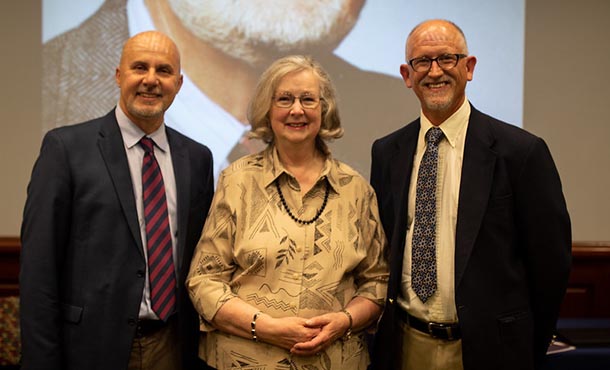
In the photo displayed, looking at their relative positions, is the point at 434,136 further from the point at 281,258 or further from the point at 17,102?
the point at 17,102

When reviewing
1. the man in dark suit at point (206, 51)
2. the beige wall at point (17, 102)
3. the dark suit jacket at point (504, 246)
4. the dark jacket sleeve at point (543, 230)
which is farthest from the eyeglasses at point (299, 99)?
the beige wall at point (17, 102)

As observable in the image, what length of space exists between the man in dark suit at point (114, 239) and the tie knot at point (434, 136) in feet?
2.69

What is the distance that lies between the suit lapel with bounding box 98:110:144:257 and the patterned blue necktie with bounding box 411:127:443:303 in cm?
86

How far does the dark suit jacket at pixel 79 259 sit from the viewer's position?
5.98 feet

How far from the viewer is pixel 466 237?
1.90 metres

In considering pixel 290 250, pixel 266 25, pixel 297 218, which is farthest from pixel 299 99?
pixel 266 25

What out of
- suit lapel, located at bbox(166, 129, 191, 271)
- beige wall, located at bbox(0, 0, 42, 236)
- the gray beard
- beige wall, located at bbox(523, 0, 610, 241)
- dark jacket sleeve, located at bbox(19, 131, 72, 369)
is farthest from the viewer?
beige wall, located at bbox(523, 0, 610, 241)

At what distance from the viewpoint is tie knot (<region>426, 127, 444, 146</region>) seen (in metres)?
2.03

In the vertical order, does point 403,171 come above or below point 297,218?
above

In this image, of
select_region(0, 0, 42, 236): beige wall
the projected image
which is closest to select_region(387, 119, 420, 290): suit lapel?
the projected image

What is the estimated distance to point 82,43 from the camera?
320cm

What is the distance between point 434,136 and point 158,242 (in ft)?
3.13

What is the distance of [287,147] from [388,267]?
53cm

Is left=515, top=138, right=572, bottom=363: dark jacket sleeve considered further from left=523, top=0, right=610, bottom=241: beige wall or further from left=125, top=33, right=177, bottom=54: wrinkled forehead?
left=523, top=0, right=610, bottom=241: beige wall
